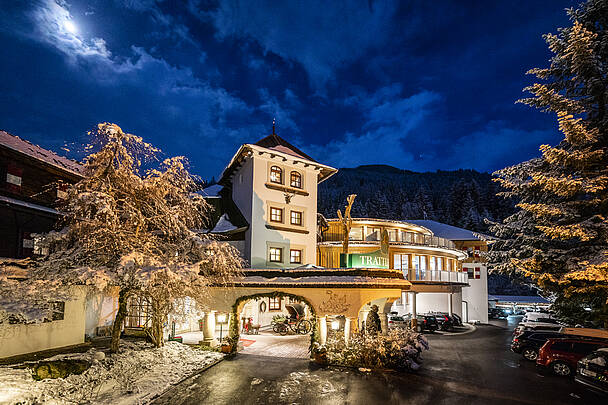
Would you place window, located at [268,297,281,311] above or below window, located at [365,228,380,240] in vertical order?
below

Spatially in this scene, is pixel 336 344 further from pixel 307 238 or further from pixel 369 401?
pixel 307 238

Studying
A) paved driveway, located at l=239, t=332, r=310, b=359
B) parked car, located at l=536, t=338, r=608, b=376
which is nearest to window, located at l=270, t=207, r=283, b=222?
paved driveway, located at l=239, t=332, r=310, b=359

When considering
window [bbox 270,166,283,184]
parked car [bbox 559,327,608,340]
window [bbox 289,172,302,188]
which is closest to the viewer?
parked car [bbox 559,327,608,340]

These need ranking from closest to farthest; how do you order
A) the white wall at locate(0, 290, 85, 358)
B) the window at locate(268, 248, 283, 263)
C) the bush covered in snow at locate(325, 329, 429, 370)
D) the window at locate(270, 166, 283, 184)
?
the white wall at locate(0, 290, 85, 358), the bush covered in snow at locate(325, 329, 429, 370), the window at locate(268, 248, 283, 263), the window at locate(270, 166, 283, 184)

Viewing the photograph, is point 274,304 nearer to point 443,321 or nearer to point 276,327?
point 276,327

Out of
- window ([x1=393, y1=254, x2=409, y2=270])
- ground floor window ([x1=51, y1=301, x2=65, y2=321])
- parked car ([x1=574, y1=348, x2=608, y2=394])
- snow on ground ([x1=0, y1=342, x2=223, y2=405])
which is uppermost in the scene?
window ([x1=393, y1=254, x2=409, y2=270])

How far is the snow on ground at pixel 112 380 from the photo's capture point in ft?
36.7

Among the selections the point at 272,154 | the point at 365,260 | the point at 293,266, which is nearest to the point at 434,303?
the point at 365,260

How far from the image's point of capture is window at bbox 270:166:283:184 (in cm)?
2436

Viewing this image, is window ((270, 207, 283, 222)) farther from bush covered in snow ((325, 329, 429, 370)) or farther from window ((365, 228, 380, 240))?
window ((365, 228, 380, 240))

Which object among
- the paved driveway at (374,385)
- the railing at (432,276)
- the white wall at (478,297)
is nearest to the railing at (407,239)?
the railing at (432,276)

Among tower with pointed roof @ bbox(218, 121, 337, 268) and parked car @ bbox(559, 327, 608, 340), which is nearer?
parked car @ bbox(559, 327, 608, 340)

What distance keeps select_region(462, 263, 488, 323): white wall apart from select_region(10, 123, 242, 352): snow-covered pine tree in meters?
30.2

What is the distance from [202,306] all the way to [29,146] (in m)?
13.0
